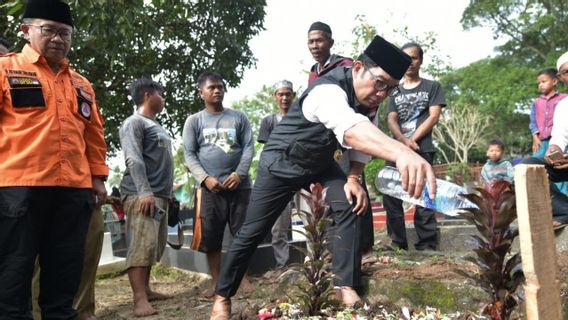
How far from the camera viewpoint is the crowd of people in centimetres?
282

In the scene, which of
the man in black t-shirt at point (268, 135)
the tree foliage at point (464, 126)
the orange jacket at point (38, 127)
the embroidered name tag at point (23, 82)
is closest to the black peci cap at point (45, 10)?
the orange jacket at point (38, 127)

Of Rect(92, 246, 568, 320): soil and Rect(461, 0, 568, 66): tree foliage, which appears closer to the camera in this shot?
Rect(92, 246, 568, 320): soil

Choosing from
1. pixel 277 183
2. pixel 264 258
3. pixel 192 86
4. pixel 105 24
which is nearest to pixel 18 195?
pixel 277 183

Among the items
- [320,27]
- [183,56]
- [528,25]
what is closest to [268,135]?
[320,27]

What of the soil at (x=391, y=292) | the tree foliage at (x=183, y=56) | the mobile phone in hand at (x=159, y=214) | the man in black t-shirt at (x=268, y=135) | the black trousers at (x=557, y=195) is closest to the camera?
the soil at (x=391, y=292)

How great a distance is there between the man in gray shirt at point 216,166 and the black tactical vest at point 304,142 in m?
1.33

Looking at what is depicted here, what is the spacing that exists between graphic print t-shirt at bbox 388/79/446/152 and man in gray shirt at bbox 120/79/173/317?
2.25 m

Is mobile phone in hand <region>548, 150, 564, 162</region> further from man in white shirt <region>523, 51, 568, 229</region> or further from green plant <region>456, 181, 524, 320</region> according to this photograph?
green plant <region>456, 181, 524, 320</region>

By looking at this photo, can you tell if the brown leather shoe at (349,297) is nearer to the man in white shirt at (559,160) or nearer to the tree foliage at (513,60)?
the man in white shirt at (559,160)

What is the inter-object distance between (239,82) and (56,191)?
28.9 ft

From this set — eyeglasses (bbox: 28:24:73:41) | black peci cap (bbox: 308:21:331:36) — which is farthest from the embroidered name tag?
black peci cap (bbox: 308:21:331:36)

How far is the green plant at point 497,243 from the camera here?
7.90ft

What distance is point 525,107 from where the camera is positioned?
1187 inches

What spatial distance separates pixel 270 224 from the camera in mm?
3596
